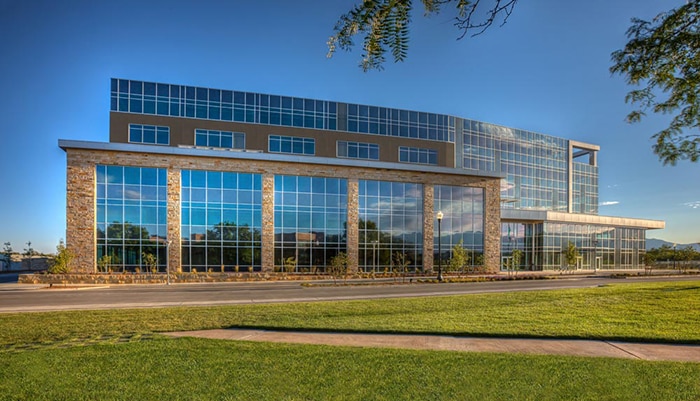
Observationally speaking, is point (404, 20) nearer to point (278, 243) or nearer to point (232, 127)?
point (278, 243)

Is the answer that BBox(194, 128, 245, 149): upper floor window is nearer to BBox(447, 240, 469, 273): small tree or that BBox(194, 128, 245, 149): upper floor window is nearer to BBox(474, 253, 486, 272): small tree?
BBox(447, 240, 469, 273): small tree

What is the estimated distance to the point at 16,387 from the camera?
212 inches

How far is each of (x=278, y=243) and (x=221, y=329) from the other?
26116mm

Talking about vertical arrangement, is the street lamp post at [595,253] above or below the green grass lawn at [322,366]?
below

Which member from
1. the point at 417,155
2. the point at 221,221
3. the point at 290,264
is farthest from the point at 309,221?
the point at 417,155

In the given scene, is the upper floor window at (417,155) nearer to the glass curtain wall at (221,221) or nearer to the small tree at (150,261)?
the glass curtain wall at (221,221)

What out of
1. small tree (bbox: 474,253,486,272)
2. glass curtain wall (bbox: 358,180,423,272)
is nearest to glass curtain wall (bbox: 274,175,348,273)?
glass curtain wall (bbox: 358,180,423,272)

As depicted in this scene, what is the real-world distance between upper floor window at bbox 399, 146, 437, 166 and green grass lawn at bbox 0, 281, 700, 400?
37725 millimetres

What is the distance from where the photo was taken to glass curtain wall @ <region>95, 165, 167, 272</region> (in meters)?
32.1

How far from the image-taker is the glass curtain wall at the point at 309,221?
118 ft

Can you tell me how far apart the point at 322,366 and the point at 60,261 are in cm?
3000

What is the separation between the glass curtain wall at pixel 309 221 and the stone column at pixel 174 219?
27.8 ft

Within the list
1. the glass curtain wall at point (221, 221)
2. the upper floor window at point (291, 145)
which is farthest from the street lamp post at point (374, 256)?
the upper floor window at point (291, 145)

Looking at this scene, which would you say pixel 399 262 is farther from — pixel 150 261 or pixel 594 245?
pixel 594 245
